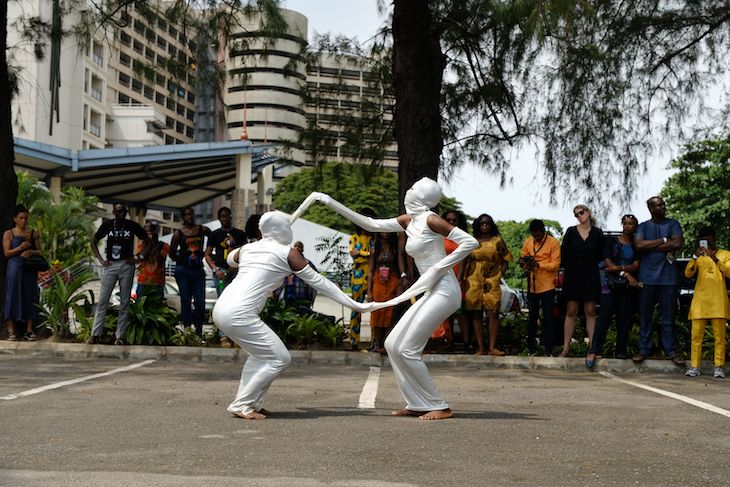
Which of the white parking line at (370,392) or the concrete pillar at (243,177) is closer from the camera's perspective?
the white parking line at (370,392)

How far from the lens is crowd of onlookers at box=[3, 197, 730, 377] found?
12094 mm

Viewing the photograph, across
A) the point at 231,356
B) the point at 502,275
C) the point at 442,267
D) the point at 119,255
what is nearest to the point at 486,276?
the point at 502,275

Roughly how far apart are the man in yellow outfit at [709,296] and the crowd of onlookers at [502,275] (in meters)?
0.01

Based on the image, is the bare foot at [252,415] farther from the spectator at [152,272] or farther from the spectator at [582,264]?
the spectator at [152,272]

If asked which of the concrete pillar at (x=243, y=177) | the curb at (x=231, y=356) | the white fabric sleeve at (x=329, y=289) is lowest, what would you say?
the curb at (x=231, y=356)

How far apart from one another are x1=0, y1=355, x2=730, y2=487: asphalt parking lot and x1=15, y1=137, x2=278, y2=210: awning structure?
83.5 feet

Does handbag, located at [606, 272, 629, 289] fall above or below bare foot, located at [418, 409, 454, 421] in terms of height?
above

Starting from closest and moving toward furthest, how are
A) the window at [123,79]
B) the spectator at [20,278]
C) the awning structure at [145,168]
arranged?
the spectator at [20,278], the awning structure at [145,168], the window at [123,79]

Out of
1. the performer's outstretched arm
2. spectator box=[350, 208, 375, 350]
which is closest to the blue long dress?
spectator box=[350, 208, 375, 350]

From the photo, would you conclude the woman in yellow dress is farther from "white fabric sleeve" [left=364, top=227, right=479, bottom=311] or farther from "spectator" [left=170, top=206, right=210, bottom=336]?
"white fabric sleeve" [left=364, top=227, right=479, bottom=311]

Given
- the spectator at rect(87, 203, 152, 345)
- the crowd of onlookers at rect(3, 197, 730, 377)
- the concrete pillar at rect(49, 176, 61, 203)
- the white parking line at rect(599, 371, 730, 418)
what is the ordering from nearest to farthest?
the white parking line at rect(599, 371, 730, 418), the crowd of onlookers at rect(3, 197, 730, 377), the spectator at rect(87, 203, 152, 345), the concrete pillar at rect(49, 176, 61, 203)

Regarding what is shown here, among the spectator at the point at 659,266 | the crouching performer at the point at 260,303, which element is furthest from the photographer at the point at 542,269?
the crouching performer at the point at 260,303

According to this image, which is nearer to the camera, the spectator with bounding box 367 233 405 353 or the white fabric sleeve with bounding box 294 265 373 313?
the white fabric sleeve with bounding box 294 265 373 313

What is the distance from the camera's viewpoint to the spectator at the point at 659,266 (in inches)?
478
